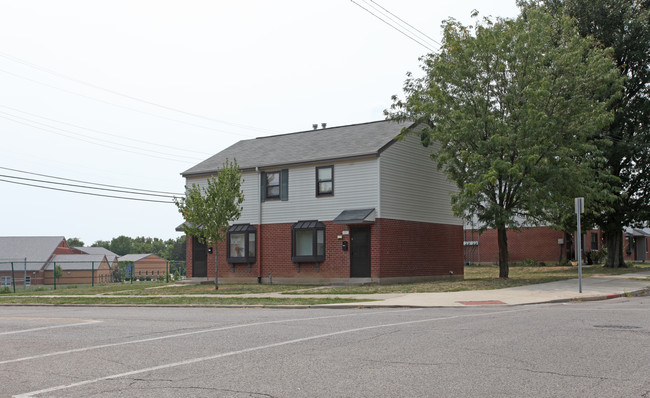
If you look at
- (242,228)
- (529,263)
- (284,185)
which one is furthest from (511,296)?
(529,263)

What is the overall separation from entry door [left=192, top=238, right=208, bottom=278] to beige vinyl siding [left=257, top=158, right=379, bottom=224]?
458 centimetres

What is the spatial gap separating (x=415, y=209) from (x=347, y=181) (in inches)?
152

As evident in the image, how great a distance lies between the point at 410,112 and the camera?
30.2 metres

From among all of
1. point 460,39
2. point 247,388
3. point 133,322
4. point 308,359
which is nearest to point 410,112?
point 460,39

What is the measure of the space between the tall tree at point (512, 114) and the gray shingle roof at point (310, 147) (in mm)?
2885

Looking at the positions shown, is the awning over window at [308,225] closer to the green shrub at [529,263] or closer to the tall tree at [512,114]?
the tall tree at [512,114]

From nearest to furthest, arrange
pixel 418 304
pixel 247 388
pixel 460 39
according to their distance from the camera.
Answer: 1. pixel 247 388
2. pixel 418 304
3. pixel 460 39

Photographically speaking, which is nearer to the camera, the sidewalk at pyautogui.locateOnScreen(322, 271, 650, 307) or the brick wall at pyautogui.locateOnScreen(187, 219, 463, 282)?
the sidewalk at pyautogui.locateOnScreen(322, 271, 650, 307)

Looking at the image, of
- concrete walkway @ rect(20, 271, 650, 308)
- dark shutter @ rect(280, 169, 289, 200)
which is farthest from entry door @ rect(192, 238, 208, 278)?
concrete walkway @ rect(20, 271, 650, 308)

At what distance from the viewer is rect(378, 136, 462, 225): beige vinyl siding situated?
95.4 feet

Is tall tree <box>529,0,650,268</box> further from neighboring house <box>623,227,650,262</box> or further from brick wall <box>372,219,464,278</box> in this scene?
neighboring house <box>623,227,650,262</box>

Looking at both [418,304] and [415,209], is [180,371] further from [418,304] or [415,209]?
[415,209]

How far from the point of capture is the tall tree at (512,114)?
2548 cm

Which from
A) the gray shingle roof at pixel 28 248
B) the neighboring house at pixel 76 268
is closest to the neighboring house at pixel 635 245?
the neighboring house at pixel 76 268
